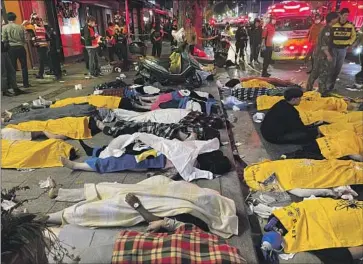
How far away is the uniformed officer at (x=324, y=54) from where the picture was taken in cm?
711

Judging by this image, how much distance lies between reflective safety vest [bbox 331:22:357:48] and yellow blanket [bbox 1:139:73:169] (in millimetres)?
6173

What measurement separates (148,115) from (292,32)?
9.97 metres

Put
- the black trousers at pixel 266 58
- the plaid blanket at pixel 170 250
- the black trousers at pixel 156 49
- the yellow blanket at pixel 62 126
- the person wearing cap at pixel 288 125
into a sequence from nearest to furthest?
1. the plaid blanket at pixel 170 250
2. the yellow blanket at pixel 62 126
3. the person wearing cap at pixel 288 125
4. the black trousers at pixel 266 58
5. the black trousers at pixel 156 49

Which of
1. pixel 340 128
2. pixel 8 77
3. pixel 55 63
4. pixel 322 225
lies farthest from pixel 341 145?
pixel 55 63

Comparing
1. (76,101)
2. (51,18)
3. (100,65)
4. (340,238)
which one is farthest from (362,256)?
(51,18)

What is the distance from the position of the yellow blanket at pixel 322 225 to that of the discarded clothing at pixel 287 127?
2.00 metres

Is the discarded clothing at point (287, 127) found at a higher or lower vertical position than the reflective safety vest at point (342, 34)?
lower

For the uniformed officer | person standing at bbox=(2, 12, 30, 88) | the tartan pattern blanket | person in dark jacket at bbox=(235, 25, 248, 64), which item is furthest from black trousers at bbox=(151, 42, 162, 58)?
the tartan pattern blanket

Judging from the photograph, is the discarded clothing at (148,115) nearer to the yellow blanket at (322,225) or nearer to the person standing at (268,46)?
the yellow blanket at (322,225)

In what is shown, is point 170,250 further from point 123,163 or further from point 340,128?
point 340,128

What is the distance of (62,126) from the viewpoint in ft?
14.6

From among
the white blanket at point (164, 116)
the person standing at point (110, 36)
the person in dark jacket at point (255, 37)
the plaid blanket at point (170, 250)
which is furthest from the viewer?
the person in dark jacket at point (255, 37)

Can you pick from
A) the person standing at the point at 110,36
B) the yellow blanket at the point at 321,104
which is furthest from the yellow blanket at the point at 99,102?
the person standing at the point at 110,36

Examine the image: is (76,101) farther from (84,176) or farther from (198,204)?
(198,204)
